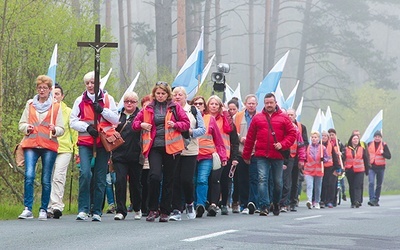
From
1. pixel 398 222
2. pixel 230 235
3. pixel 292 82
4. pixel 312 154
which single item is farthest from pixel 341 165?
pixel 292 82

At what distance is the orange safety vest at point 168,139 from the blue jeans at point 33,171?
1340 mm

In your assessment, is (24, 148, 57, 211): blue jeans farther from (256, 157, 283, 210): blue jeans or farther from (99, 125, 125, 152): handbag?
(256, 157, 283, 210): blue jeans

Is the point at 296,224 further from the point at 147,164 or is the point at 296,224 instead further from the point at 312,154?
the point at 312,154

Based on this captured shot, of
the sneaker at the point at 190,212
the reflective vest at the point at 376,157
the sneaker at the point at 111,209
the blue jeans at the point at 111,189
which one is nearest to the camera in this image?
the sneaker at the point at 190,212

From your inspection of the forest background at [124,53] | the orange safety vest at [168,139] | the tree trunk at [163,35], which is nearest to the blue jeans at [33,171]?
the orange safety vest at [168,139]

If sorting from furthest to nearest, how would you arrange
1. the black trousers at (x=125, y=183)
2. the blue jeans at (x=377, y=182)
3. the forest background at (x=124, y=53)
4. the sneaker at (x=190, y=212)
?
the blue jeans at (x=377, y=182), the forest background at (x=124, y=53), the sneaker at (x=190, y=212), the black trousers at (x=125, y=183)

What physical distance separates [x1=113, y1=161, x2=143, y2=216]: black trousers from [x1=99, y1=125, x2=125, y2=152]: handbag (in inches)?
28.1

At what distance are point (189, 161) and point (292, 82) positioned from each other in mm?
83099

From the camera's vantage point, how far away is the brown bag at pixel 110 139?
14242mm

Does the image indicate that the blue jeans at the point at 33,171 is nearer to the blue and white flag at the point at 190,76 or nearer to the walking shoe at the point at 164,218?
the walking shoe at the point at 164,218

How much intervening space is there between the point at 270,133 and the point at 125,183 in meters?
2.79

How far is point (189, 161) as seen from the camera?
49.2 ft

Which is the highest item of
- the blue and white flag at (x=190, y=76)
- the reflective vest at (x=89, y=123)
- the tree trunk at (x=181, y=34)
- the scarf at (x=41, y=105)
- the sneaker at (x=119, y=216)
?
the tree trunk at (x=181, y=34)

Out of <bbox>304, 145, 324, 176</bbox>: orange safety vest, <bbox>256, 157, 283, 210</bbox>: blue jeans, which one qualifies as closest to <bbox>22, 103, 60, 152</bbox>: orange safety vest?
<bbox>256, 157, 283, 210</bbox>: blue jeans
